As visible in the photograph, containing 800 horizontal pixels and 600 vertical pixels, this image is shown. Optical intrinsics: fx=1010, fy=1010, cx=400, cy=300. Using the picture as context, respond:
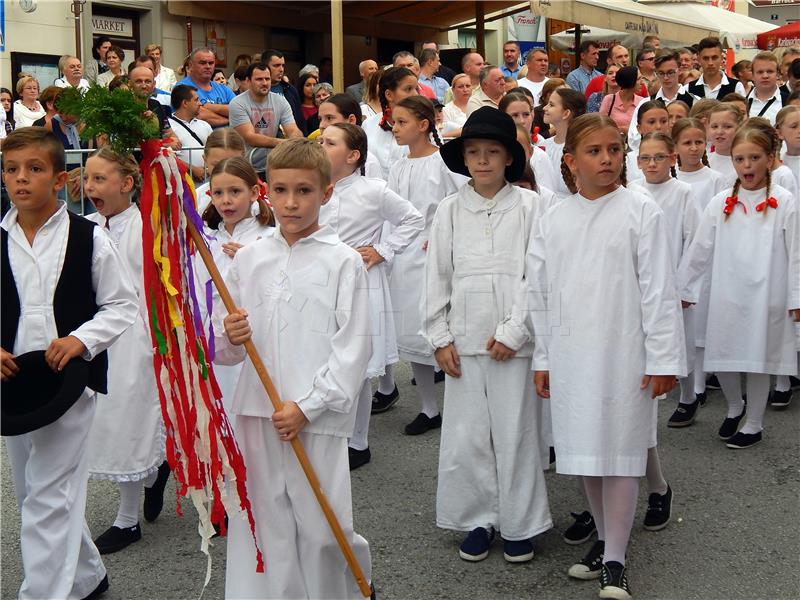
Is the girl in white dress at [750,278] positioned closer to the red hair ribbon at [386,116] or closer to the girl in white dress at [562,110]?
the girl in white dress at [562,110]

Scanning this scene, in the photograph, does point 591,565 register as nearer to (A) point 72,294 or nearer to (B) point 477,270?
(B) point 477,270

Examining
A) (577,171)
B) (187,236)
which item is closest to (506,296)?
(577,171)

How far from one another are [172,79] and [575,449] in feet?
31.5

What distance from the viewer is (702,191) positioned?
23.9 ft

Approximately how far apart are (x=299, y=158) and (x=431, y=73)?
27.9 ft

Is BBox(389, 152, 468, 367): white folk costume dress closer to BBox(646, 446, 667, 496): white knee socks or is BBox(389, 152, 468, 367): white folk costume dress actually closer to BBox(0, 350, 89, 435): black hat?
BBox(646, 446, 667, 496): white knee socks

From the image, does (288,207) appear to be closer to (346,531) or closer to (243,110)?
(346,531)

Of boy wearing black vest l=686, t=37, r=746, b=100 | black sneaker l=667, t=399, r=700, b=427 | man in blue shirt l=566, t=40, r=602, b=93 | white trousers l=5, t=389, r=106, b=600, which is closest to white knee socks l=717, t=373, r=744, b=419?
black sneaker l=667, t=399, r=700, b=427

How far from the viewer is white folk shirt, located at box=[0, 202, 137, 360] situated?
A: 393 centimetres

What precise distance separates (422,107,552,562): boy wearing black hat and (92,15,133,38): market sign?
13.7m

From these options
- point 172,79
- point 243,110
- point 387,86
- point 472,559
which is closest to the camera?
point 472,559

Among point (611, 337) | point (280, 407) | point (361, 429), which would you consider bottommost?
point (361, 429)

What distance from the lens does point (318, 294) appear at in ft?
12.5

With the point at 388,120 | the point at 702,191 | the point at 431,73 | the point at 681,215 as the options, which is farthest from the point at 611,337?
the point at 431,73
